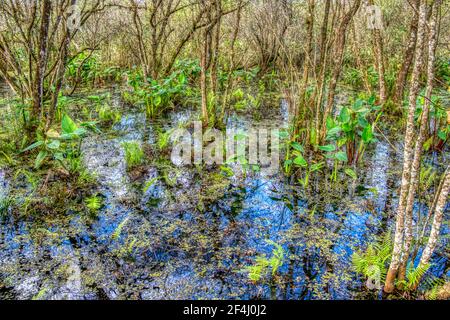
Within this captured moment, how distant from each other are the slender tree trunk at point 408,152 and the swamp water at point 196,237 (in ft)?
0.75

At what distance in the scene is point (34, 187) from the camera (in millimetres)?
2879

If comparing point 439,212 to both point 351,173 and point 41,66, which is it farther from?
point 41,66

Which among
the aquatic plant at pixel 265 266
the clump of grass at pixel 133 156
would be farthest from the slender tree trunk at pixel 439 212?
the clump of grass at pixel 133 156

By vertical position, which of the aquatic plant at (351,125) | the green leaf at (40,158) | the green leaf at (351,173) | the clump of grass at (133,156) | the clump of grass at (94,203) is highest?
the aquatic plant at (351,125)

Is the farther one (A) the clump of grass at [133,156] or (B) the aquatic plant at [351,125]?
(A) the clump of grass at [133,156]

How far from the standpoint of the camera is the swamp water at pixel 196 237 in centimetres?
196

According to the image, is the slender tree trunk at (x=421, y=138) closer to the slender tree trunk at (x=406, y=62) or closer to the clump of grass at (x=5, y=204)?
the clump of grass at (x=5, y=204)

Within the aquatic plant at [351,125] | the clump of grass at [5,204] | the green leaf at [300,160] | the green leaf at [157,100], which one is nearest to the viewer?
the clump of grass at [5,204]

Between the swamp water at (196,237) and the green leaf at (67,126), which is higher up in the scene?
the green leaf at (67,126)

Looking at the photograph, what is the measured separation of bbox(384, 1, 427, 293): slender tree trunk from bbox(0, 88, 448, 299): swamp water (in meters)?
0.23

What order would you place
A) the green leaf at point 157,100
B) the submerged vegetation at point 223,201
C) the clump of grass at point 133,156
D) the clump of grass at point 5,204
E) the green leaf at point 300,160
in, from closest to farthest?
the submerged vegetation at point 223,201 < the clump of grass at point 5,204 < the green leaf at point 300,160 < the clump of grass at point 133,156 < the green leaf at point 157,100

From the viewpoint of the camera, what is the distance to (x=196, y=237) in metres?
2.41

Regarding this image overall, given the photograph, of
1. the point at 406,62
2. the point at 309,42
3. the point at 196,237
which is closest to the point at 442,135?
the point at 309,42

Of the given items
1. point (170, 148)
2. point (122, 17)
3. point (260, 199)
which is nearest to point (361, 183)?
point (260, 199)
